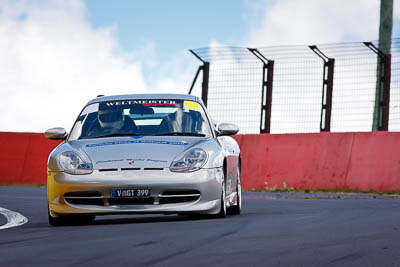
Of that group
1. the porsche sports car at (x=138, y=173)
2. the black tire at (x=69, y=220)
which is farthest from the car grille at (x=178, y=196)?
the black tire at (x=69, y=220)

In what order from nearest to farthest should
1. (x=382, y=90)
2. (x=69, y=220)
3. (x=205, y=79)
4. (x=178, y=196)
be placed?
(x=178, y=196) → (x=69, y=220) → (x=382, y=90) → (x=205, y=79)

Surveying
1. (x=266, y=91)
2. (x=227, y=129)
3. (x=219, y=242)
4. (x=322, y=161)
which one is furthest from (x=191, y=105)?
(x=266, y=91)

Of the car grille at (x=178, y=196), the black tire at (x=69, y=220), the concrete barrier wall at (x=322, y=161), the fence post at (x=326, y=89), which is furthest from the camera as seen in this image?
the fence post at (x=326, y=89)

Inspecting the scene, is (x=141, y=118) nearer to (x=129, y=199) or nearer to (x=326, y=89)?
(x=129, y=199)

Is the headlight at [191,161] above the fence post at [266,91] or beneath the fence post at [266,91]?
beneath

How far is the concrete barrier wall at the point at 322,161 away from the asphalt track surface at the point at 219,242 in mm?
7380

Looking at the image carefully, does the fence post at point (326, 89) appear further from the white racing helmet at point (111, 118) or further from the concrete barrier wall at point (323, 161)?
the white racing helmet at point (111, 118)

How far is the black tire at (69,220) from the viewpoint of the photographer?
35.0 ft

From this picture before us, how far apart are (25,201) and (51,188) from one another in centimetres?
595

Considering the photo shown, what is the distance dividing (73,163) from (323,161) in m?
10.2

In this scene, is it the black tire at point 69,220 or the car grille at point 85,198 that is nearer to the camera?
the car grille at point 85,198

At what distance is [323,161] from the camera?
65.8 feet

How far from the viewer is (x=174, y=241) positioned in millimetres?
8000

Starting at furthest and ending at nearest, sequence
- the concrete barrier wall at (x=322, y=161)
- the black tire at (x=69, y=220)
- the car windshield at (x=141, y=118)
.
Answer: the concrete barrier wall at (x=322, y=161) → the car windshield at (x=141, y=118) → the black tire at (x=69, y=220)
